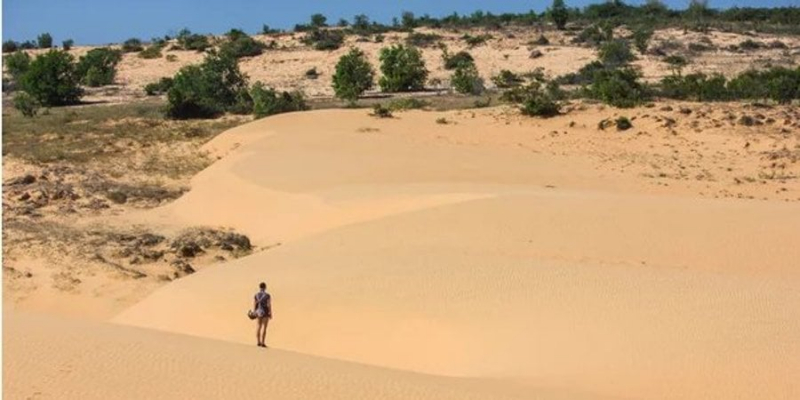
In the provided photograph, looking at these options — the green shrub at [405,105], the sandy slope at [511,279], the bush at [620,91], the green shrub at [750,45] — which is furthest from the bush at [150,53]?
the green shrub at [750,45]

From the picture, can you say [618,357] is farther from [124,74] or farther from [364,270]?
[124,74]

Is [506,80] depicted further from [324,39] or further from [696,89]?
[324,39]

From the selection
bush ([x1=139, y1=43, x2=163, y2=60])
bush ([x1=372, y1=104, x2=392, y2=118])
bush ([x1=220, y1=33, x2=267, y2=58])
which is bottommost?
bush ([x1=372, y1=104, x2=392, y2=118])

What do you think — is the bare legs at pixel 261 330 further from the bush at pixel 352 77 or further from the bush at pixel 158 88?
the bush at pixel 158 88

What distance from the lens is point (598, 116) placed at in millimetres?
34812

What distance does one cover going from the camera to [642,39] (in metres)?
56.6

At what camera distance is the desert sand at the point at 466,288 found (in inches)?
390

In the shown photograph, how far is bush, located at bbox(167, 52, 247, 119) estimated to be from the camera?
39906 mm

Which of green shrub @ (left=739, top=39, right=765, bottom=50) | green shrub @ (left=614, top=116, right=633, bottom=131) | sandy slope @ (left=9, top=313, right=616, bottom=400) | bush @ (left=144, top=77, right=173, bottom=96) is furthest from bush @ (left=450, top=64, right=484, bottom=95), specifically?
sandy slope @ (left=9, top=313, right=616, bottom=400)

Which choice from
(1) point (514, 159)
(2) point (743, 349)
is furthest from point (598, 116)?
(2) point (743, 349)

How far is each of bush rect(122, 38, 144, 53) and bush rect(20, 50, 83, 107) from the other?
18834 mm

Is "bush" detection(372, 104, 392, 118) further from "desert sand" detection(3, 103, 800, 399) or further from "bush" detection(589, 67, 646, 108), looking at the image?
"bush" detection(589, 67, 646, 108)

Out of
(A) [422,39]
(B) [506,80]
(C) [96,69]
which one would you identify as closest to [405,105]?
(B) [506,80]

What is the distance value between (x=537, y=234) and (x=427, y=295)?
4.64 meters
